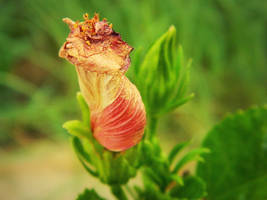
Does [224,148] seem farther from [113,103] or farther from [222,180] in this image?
[113,103]

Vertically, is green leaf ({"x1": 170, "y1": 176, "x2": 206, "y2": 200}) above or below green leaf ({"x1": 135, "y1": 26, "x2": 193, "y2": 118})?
below

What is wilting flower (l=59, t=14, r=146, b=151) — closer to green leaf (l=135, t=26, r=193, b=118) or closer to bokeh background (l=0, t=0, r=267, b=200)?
green leaf (l=135, t=26, r=193, b=118)

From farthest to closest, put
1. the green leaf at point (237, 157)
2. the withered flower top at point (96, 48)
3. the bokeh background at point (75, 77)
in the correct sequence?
the bokeh background at point (75, 77) → the green leaf at point (237, 157) → the withered flower top at point (96, 48)

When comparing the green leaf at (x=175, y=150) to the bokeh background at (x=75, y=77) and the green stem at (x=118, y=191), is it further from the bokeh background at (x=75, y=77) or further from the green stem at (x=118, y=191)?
the bokeh background at (x=75, y=77)

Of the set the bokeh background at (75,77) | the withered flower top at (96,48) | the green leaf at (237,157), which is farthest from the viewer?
the bokeh background at (75,77)

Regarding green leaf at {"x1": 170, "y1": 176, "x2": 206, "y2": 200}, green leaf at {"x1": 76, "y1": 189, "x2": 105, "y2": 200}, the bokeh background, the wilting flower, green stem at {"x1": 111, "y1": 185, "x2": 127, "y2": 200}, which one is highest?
the bokeh background

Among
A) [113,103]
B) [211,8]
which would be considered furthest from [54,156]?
[113,103]

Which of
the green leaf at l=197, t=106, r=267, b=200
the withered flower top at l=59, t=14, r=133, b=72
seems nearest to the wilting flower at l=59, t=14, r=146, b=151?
the withered flower top at l=59, t=14, r=133, b=72

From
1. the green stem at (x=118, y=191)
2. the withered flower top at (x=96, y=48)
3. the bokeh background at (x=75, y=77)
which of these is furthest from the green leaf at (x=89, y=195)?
the bokeh background at (x=75, y=77)
